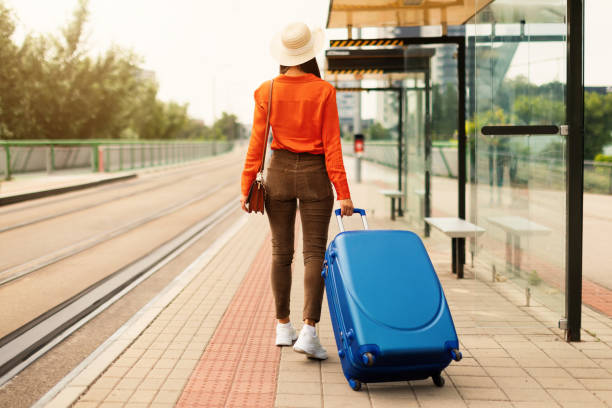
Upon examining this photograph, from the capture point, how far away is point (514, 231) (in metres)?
5.54

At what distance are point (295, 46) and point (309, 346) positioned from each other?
1741 mm

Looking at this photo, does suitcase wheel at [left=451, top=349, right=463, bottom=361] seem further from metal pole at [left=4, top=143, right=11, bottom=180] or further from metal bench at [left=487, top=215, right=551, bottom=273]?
metal pole at [left=4, top=143, right=11, bottom=180]

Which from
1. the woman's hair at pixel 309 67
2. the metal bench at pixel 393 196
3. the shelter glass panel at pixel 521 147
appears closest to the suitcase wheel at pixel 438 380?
the shelter glass panel at pixel 521 147

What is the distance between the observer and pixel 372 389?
11.7 ft

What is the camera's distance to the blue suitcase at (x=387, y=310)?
10.9 ft

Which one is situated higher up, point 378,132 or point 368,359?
point 378,132

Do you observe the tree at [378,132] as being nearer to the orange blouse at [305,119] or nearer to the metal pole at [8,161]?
the orange blouse at [305,119]

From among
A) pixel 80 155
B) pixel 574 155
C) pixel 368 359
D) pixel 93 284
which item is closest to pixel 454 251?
pixel 574 155

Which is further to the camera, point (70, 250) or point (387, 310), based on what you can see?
→ point (70, 250)

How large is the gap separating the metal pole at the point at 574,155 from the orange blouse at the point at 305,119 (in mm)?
1468

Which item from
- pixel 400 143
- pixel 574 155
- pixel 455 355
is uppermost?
pixel 400 143

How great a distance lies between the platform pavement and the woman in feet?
1.49

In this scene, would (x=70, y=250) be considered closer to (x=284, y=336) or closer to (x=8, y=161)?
(x=284, y=336)

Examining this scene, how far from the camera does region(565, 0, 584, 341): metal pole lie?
422 centimetres
